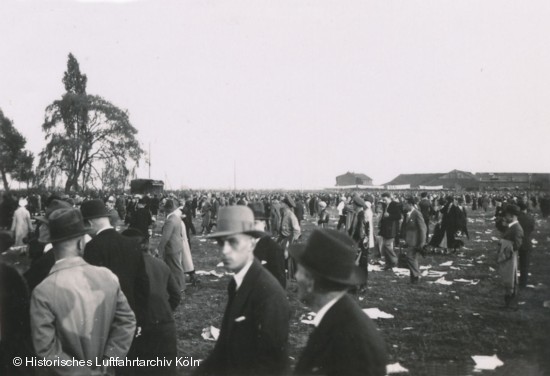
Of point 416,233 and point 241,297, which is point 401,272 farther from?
point 241,297

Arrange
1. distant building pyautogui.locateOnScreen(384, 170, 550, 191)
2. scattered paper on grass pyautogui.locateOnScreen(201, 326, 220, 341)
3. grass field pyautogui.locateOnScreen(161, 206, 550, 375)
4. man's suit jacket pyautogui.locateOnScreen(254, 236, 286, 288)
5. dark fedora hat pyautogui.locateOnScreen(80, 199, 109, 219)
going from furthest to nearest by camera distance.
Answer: distant building pyautogui.locateOnScreen(384, 170, 550, 191), scattered paper on grass pyautogui.locateOnScreen(201, 326, 220, 341), man's suit jacket pyautogui.locateOnScreen(254, 236, 286, 288), grass field pyautogui.locateOnScreen(161, 206, 550, 375), dark fedora hat pyautogui.locateOnScreen(80, 199, 109, 219)

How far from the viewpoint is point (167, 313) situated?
3975 millimetres

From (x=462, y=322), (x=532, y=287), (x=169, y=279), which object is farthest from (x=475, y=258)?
(x=169, y=279)

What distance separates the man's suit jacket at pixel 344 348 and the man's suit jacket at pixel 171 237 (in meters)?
6.06

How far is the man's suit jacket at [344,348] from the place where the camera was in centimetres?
193

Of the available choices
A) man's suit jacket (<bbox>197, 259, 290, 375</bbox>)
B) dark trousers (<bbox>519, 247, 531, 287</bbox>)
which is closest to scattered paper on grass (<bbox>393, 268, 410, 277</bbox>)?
dark trousers (<bbox>519, 247, 531, 287</bbox>)

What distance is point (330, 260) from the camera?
2307 mm

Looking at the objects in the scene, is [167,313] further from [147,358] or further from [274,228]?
[274,228]

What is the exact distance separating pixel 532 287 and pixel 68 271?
1039 centimetres

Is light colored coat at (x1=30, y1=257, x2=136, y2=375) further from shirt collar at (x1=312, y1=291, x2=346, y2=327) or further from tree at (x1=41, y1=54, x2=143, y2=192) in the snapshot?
tree at (x1=41, y1=54, x2=143, y2=192)

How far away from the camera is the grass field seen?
18.1 ft

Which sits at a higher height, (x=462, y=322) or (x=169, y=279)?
(x=169, y=279)

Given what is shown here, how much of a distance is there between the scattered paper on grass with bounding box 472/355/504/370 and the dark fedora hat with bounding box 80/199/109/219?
460 centimetres

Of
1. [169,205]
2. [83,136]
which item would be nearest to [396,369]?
[169,205]
